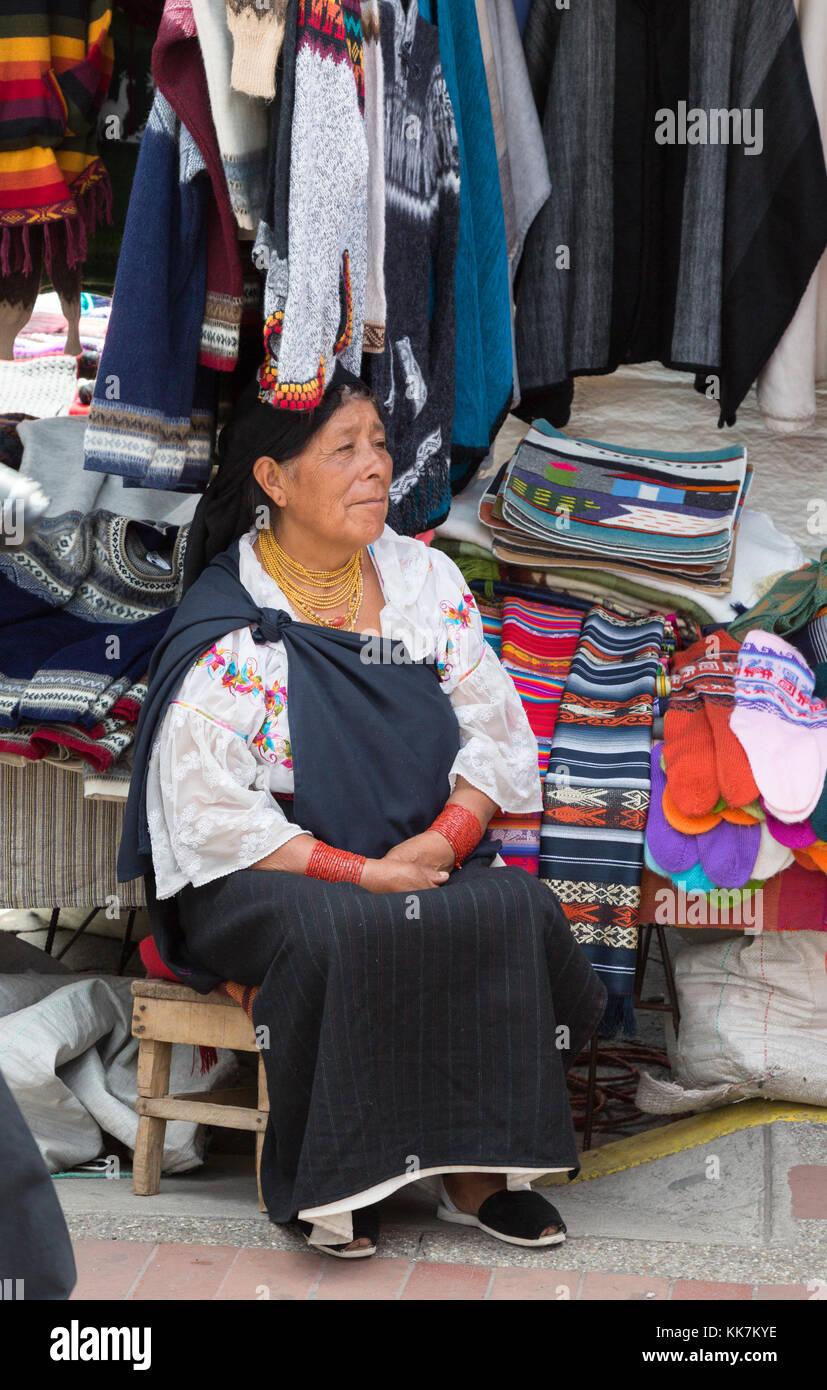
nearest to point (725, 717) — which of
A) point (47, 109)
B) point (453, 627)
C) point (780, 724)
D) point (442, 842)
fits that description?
point (780, 724)

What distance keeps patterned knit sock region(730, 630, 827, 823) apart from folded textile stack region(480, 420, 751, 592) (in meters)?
0.32

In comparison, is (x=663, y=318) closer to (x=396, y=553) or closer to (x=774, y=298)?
(x=774, y=298)

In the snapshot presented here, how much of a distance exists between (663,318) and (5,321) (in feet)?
5.40

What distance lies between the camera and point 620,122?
13.0ft

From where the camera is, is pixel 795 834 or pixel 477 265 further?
pixel 477 265

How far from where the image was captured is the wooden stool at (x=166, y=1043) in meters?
3.16

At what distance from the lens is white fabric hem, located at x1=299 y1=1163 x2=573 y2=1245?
269cm

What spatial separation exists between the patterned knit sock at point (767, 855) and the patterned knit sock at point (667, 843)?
0.44 feet

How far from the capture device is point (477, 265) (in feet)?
12.2

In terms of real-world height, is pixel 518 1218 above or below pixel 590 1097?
above

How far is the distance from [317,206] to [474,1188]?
71.1 inches

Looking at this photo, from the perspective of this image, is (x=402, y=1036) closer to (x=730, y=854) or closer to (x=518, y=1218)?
(x=518, y=1218)

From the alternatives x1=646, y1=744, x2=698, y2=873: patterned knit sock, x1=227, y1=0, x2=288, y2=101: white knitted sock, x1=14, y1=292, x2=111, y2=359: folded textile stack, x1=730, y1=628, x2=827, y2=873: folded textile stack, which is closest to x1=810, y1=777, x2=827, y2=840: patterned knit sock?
x1=730, y1=628, x2=827, y2=873: folded textile stack

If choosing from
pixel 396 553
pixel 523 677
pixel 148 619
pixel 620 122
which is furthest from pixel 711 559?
pixel 148 619
